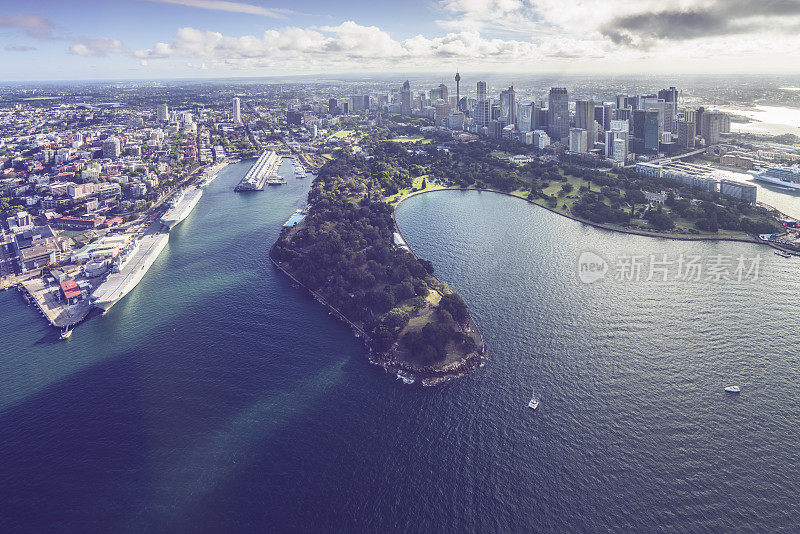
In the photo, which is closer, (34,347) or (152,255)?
(34,347)

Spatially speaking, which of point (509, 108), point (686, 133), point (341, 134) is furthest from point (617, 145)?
point (341, 134)

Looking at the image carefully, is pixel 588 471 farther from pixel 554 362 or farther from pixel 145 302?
pixel 145 302

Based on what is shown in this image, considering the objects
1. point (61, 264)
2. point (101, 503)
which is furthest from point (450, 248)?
point (61, 264)

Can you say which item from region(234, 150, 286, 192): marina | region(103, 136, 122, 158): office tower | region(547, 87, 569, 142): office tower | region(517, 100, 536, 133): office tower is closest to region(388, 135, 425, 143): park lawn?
region(517, 100, 536, 133): office tower

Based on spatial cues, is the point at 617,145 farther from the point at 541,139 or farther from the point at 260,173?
the point at 260,173

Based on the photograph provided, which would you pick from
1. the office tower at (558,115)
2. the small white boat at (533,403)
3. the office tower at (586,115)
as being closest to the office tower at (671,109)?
the office tower at (586,115)

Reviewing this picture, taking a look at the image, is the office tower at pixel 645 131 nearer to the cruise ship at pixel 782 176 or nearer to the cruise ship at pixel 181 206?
the cruise ship at pixel 782 176

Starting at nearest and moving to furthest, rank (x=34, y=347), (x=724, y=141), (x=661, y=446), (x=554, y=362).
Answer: (x=661, y=446) < (x=554, y=362) < (x=34, y=347) < (x=724, y=141)

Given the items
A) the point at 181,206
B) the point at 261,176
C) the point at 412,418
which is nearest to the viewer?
the point at 412,418
